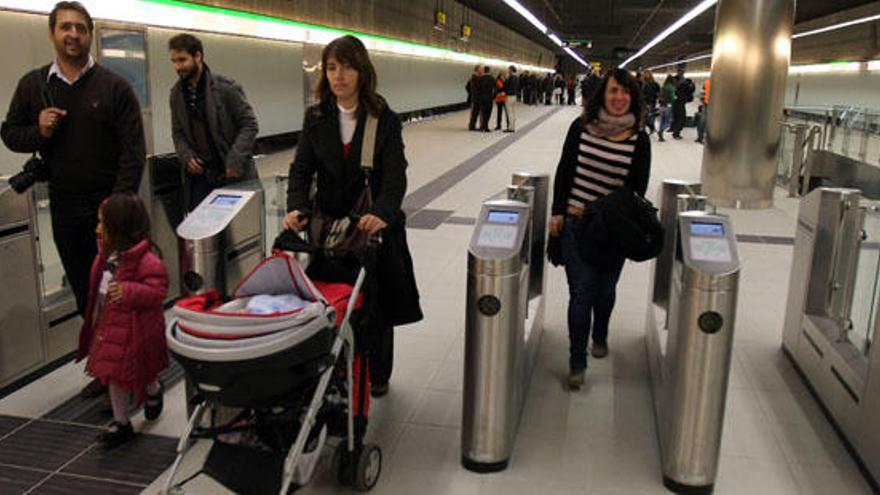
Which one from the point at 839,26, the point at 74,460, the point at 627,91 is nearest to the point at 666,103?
the point at 627,91

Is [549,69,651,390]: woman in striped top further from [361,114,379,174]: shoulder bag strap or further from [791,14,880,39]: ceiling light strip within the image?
[791,14,880,39]: ceiling light strip

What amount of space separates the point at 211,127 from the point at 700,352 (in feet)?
10.3

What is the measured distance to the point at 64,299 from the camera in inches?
166

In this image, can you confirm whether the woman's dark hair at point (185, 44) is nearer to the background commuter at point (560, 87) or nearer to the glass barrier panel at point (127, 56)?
the glass barrier panel at point (127, 56)

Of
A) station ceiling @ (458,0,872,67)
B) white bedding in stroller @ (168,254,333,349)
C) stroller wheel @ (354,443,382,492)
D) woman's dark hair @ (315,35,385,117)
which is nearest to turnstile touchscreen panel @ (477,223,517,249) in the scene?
woman's dark hair @ (315,35,385,117)

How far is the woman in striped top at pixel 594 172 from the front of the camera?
3.79m

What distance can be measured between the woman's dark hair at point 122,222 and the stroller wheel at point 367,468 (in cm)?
133

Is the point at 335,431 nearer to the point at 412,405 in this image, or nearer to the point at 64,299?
the point at 412,405

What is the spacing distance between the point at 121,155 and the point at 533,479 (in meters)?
2.43

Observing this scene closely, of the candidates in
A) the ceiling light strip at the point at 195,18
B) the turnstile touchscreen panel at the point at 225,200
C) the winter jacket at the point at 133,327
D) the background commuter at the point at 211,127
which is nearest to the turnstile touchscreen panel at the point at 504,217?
the turnstile touchscreen panel at the point at 225,200

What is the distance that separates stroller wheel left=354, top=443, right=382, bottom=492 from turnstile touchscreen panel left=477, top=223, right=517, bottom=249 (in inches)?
35.5

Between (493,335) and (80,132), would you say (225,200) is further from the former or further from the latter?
(493,335)

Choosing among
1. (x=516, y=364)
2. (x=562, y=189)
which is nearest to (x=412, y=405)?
(x=516, y=364)

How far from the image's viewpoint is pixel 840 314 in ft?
12.9
